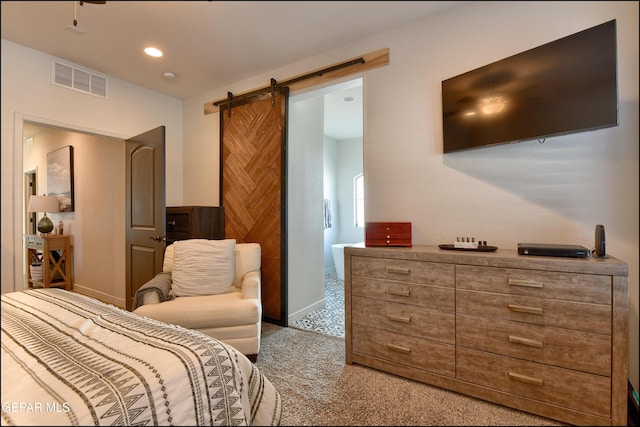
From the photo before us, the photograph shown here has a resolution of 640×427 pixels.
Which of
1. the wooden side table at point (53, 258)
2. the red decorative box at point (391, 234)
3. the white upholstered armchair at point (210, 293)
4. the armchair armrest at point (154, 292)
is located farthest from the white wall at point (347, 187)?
the wooden side table at point (53, 258)

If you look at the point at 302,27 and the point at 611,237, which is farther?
the point at 611,237

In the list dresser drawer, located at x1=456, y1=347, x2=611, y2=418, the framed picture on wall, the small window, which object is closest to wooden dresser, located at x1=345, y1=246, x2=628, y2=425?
dresser drawer, located at x1=456, y1=347, x2=611, y2=418

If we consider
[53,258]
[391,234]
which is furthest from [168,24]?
[391,234]

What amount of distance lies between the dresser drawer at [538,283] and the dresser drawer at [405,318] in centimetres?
24

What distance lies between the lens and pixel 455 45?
1.86 metres

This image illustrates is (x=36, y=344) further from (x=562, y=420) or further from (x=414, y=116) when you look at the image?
(x=414, y=116)

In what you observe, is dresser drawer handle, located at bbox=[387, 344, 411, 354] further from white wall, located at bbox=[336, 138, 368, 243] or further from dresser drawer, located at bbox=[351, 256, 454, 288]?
white wall, located at bbox=[336, 138, 368, 243]

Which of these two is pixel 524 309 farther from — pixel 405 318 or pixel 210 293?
pixel 210 293

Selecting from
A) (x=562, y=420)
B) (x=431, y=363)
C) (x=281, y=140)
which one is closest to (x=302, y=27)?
(x=281, y=140)

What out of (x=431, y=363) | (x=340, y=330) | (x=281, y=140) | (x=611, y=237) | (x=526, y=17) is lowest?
(x=340, y=330)

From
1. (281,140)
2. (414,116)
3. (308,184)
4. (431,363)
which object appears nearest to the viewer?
(431,363)

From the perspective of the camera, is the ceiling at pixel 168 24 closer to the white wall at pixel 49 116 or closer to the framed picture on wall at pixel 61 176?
the white wall at pixel 49 116

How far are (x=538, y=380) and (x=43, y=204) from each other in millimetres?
2137

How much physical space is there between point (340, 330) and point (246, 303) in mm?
1009
